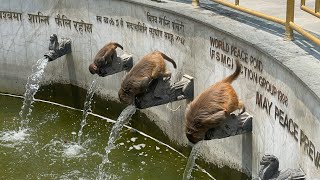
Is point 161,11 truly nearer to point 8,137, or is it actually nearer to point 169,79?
point 169,79

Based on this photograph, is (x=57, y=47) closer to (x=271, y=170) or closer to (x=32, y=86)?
(x=32, y=86)

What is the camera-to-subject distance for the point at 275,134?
6.64 m

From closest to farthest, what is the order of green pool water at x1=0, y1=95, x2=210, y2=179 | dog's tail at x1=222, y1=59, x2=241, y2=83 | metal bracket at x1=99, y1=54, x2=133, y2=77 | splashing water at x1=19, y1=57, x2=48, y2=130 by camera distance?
dog's tail at x1=222, y1=59, x2=241, y2=83 < green pool water at x1=0, y1=95, x2=210, y2=179 < metal bracket at x1=99, y1=54, x2=133, y2=77 < splashing water at x1=19, y1=57, x2=48, y2=130

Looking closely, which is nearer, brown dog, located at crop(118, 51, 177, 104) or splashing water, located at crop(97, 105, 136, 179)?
brown dog, located at crop(118, 51, 177, 104)

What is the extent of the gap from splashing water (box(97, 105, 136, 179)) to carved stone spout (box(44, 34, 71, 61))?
6.26 feet

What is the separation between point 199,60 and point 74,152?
99.4 inches

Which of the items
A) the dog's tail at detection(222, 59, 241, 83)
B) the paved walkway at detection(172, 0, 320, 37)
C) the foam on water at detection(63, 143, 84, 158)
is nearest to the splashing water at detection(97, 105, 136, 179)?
the foam on water at detection(63, 143, 84, 158)

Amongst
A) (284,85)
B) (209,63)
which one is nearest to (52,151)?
(209,63)

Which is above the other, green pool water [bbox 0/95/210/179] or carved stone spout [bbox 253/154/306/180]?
carved stone spout [bbox 253/154/306/180]

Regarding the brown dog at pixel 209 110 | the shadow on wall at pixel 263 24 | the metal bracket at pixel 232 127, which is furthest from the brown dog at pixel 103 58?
the metal bracket at pixel 232 127

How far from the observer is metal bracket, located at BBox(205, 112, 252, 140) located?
687cm

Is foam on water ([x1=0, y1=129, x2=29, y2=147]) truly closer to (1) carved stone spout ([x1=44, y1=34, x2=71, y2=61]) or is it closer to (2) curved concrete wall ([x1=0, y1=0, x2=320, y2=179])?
(1) carved stone spout ([x1=44, y1=34, x2=71, y2=61])

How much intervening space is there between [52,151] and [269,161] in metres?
4.54

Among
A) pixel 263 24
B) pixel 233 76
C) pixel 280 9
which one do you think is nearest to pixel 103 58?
pixel 263 24
